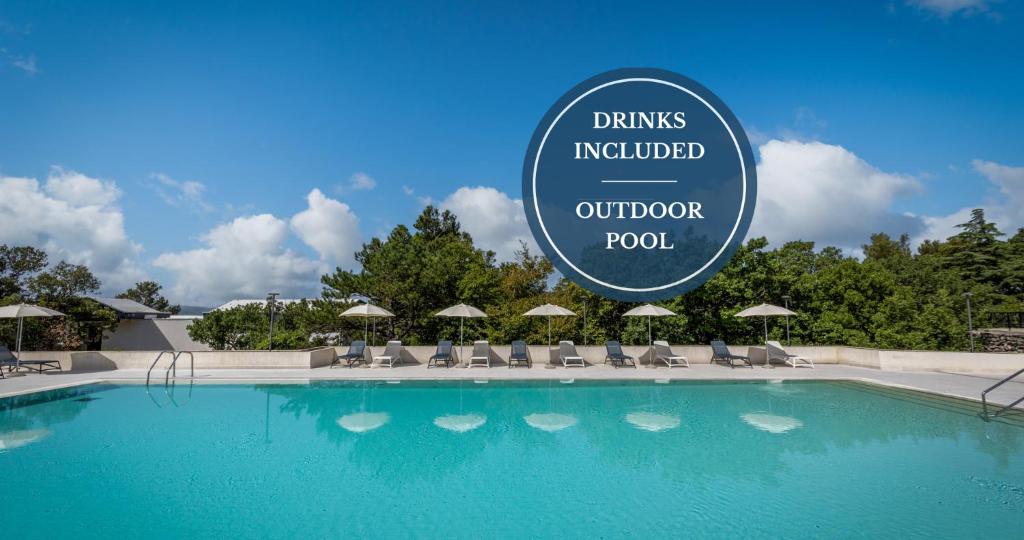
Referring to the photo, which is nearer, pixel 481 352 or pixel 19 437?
pixel 19 437

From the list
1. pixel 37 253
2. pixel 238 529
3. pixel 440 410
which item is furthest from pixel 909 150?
pixel 37 253

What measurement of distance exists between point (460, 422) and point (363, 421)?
1.76 metres

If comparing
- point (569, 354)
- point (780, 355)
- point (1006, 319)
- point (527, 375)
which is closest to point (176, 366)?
point (527, 375)

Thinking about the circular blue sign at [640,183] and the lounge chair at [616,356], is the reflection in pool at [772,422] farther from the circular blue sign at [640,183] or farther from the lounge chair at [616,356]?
the circular blue sign at [640,183]

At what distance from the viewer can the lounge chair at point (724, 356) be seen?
1428 centimetres

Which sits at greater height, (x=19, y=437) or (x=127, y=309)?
(x=127, y=309)

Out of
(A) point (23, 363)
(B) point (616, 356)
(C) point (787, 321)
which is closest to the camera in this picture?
(A) point (23, 363)

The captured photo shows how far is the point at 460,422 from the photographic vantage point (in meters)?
8.33

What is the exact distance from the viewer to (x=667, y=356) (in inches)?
571

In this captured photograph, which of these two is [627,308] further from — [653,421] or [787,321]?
[653,421]

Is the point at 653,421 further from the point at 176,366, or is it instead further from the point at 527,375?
the point at 176,366

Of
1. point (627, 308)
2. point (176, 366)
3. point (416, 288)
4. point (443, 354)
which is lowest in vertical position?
point (176, 366)

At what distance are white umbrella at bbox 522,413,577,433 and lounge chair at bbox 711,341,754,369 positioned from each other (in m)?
7.77

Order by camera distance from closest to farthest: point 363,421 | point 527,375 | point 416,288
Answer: point 363,421 < point 527,375 < point 416,288
